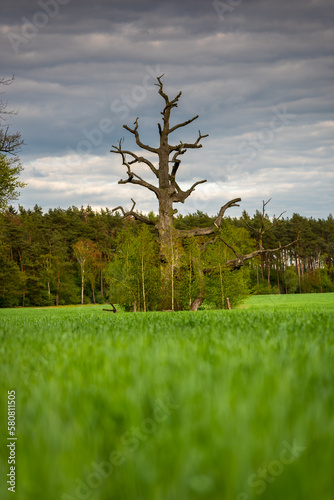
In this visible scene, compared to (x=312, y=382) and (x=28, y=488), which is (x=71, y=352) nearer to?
(x=312, y=382)

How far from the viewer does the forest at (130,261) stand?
3625cm

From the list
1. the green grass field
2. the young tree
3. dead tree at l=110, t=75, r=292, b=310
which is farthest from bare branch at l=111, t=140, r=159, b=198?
the young tree

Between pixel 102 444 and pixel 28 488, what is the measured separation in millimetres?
387

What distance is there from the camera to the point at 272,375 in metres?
2.68

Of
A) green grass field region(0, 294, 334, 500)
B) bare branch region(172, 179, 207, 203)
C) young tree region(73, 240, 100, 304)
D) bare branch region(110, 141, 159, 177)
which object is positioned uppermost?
bare branch region(110, 141, 159, 177)

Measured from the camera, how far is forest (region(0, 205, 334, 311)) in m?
36.2

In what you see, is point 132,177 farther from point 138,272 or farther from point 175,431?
point 175,431

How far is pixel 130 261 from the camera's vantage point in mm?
37000

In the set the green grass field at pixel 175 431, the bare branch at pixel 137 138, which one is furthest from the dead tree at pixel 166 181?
the green grass field at pixel 175 431

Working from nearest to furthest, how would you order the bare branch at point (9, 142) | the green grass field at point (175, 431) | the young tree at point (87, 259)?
the green grass field at point (175, 431), the bare branch at point (9, 142), the young tree at point (87, 259)

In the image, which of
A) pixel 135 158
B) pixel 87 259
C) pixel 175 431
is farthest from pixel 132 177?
pixel 87 259

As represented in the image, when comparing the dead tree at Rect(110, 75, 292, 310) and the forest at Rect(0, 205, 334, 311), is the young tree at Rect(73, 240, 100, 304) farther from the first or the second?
the dead tree at Rect(110, 75, 292, 310)

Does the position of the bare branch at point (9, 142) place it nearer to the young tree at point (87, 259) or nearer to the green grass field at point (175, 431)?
the green grass field at point (175, 431)

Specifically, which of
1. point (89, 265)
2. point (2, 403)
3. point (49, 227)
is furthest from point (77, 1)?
point (49, 227)
